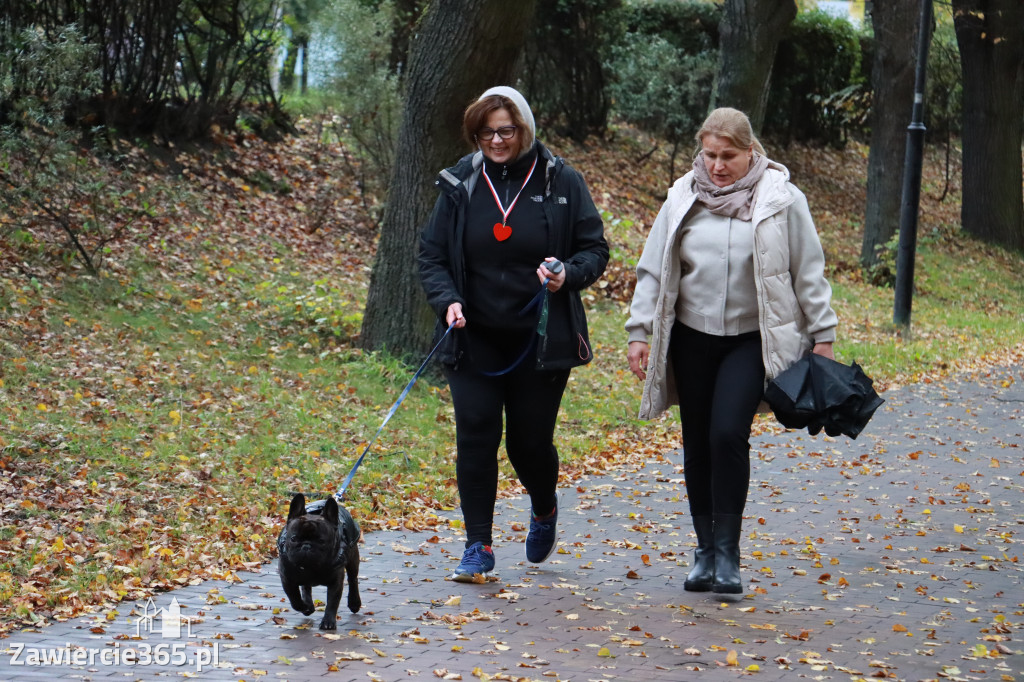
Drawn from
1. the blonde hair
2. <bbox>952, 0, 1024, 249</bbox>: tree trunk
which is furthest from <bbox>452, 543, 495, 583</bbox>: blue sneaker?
<bbox>952, 0, 1024, 249</bbox>: tree trunk

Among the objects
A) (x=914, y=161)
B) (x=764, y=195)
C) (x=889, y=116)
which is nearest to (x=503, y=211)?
(x=764, y=195)

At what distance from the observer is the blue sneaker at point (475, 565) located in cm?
576

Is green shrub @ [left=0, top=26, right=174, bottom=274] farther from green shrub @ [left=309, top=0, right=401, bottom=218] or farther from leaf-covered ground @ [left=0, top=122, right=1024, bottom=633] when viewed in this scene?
green shrub @ [left=309, top=0, right=401, bottom=218]

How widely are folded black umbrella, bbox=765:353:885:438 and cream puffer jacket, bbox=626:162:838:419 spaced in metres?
0.09

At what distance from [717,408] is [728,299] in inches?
19.5

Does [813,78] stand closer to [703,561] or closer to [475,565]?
[703,561]

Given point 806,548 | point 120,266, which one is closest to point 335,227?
point 120,266

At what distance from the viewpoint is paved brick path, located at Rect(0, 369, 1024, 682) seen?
15.0 feet

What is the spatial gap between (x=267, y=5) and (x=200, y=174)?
257 centimetres

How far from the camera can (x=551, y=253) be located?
18.4 ft

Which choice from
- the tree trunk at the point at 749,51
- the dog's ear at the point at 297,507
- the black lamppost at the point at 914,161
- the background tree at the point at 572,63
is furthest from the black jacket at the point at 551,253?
the background tree at the point at 572,63

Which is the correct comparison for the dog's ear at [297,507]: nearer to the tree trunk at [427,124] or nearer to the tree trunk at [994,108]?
the tree trunk at [427,124]

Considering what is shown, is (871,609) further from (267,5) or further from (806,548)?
(267,5)

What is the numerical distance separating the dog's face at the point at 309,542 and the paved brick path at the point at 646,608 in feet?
1.10
